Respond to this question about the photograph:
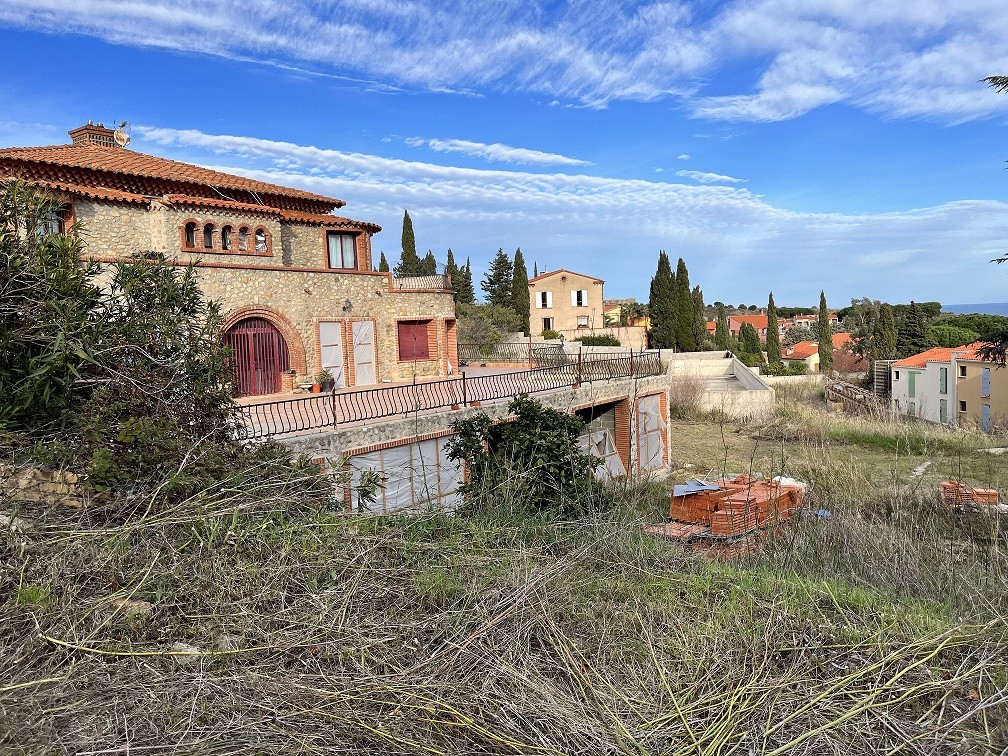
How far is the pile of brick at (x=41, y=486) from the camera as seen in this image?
4.61m

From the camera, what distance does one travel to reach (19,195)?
6605mm

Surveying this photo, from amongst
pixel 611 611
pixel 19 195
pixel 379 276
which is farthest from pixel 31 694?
pixel 379 276

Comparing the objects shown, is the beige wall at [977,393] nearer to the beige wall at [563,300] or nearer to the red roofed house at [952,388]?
the red roofed house at [952,388]

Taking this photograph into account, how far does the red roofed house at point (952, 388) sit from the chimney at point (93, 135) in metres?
30.4

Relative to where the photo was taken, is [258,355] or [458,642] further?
[258,355]

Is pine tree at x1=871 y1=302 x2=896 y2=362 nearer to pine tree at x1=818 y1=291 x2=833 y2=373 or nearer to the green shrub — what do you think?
pine tree at x1=818 y1=291 x2=833 y2=373

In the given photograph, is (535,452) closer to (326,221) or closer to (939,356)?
(326,221)

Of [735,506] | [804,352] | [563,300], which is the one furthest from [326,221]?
[804,352]

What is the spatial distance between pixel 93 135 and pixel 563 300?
122ft

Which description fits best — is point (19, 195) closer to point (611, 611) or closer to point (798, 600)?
point (611, 611)

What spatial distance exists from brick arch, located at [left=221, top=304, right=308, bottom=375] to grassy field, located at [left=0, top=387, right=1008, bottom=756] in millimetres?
11756

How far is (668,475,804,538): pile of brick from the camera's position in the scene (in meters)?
7.53

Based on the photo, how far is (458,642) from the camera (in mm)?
3451

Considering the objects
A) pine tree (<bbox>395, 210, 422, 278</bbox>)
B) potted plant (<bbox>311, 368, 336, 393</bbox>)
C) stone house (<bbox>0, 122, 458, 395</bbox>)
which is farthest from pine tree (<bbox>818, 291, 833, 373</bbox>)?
potted plant (<bbox>311, 368, 336, 393</bbox>)
